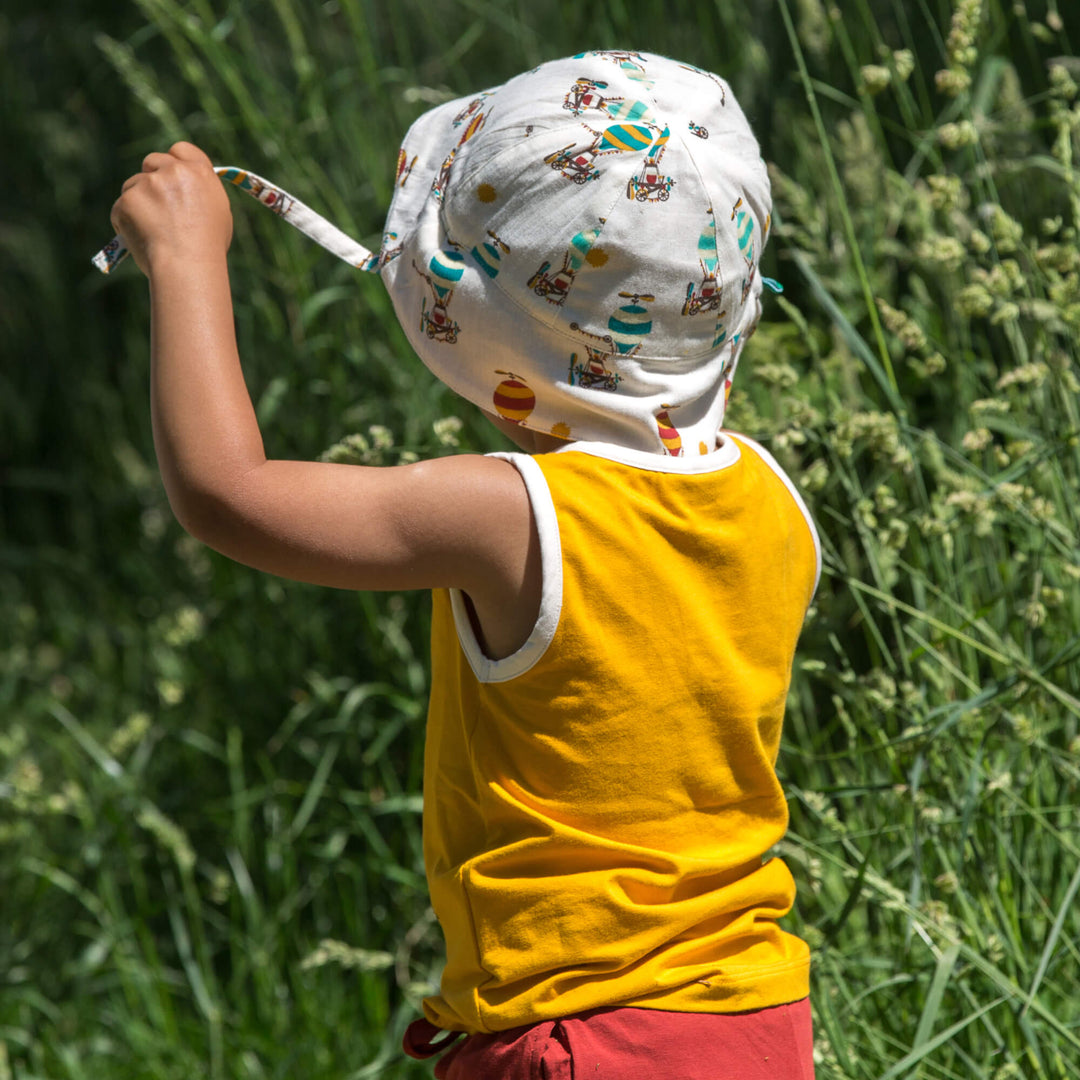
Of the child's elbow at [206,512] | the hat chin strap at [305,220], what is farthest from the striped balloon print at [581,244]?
the child's elbow at [206,512]

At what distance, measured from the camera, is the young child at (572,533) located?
106 cm

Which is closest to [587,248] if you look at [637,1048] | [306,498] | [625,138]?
[625,138]

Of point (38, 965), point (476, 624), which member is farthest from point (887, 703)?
point (38, 965)

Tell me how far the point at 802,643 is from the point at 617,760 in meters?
0.93

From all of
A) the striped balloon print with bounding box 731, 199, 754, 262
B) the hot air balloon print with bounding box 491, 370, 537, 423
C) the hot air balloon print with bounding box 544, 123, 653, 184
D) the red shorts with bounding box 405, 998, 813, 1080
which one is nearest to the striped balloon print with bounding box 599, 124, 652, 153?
the hot air balloon print with bounding box 544, 123, 653, 184

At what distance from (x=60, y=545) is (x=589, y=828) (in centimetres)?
286

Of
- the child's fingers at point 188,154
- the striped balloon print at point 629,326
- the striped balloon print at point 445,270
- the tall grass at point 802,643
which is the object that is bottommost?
the tall grass at point 802,643

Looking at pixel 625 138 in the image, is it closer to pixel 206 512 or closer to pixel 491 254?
pixel 491 254

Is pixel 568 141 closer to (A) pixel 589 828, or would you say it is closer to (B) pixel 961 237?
(A) pixel 589 828

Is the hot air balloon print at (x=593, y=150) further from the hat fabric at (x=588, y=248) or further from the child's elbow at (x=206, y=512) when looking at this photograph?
the child's elbow at (x=206, y=512)

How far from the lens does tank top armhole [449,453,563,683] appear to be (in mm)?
1057

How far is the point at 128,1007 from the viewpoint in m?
2.25

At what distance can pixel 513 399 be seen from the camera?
1.15 meters

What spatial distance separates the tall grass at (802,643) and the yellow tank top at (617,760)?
0.95 ft
